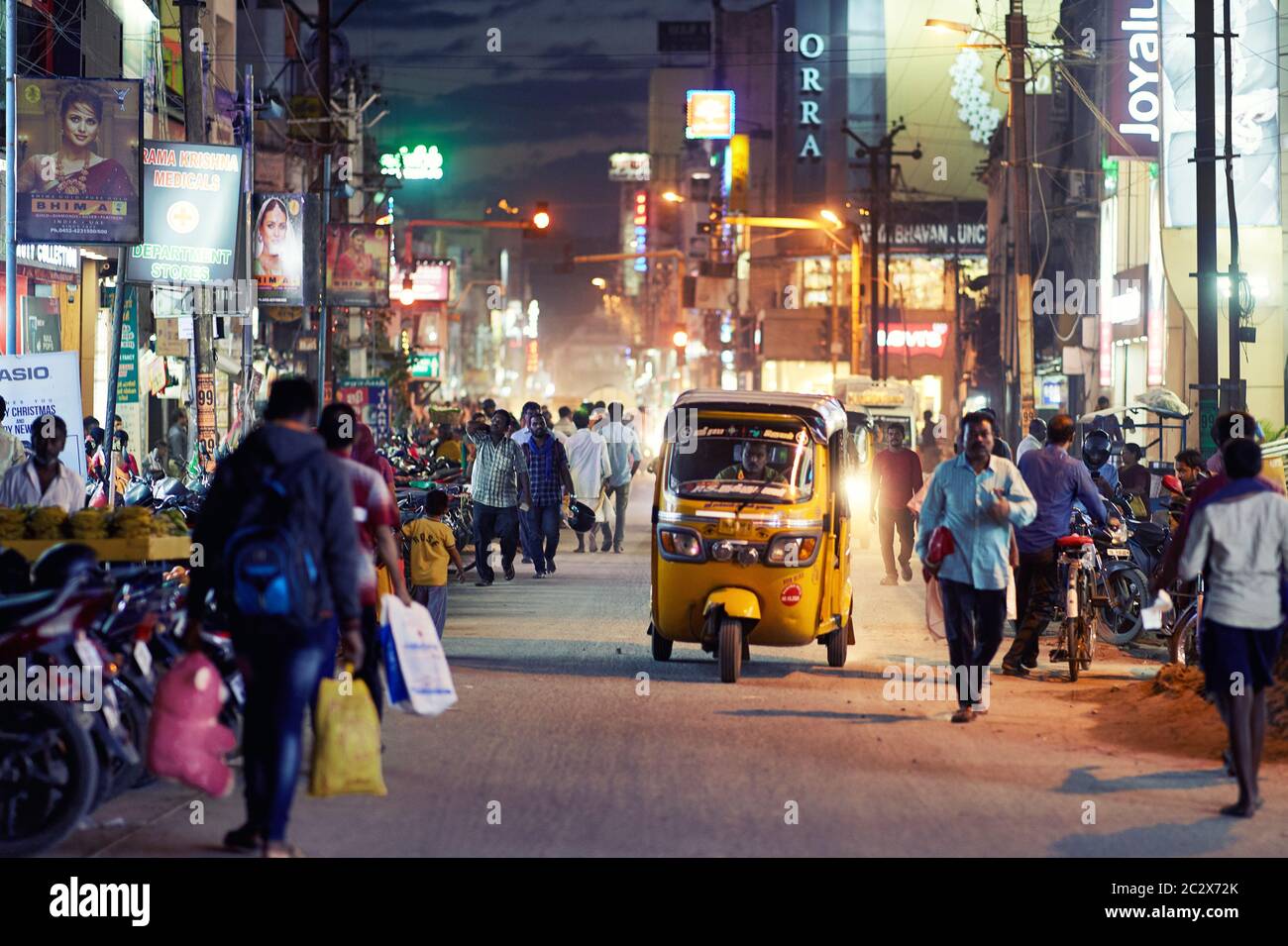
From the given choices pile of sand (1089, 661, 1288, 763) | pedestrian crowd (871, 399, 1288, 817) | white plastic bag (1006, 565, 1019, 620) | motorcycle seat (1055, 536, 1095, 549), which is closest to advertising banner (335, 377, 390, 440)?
pedestrian crowd (871, 399, 1288, 817)

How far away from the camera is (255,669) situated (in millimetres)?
7332

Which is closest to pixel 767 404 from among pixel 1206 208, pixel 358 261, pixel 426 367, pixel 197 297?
pixel 1206 208

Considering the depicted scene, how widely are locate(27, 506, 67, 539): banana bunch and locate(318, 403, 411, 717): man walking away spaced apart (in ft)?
5.18

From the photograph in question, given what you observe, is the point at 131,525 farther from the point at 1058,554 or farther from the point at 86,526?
the point at 1058,554

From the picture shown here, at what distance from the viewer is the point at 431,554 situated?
13.4 meters

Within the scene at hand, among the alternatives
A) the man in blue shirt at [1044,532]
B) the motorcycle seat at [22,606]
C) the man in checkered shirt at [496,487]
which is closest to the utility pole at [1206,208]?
the man in blue shirt at [1044,532]

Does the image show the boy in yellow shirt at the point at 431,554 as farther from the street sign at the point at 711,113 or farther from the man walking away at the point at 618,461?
the street sign at the point at 711,113

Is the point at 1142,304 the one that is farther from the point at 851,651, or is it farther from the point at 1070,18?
the point at 851,651

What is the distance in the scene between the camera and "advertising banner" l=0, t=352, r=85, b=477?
16156mm

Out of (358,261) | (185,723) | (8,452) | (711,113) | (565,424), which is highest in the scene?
(711,113)

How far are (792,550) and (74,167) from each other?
32.3 feet

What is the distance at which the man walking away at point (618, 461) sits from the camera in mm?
26312

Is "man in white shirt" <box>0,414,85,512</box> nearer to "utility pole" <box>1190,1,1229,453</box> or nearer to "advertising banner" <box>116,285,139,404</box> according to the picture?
"advertising banner" <box>116,285,139,404</box>
